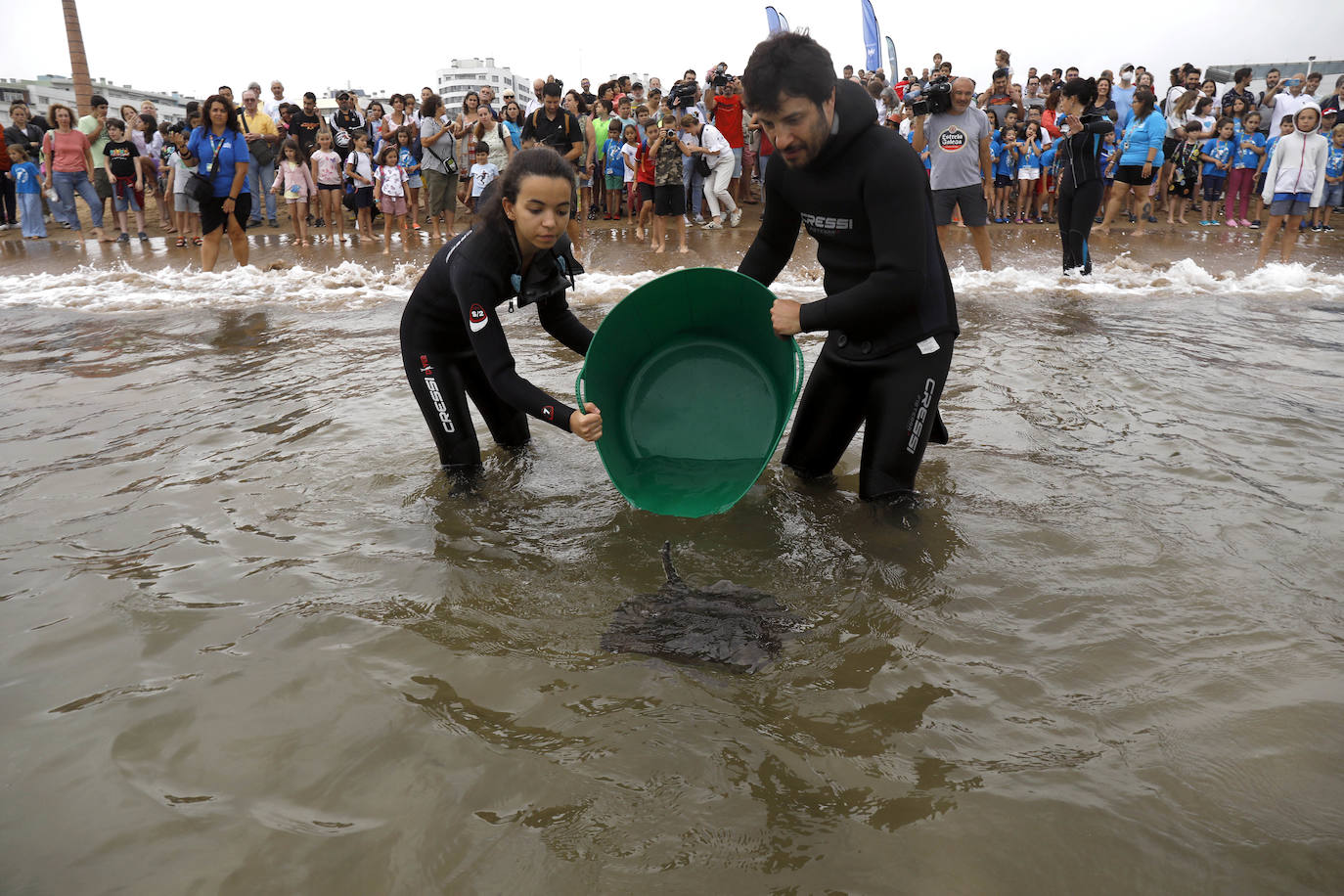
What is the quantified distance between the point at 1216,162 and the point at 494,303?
13.9 m

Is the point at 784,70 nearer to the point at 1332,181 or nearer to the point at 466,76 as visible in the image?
the point at 1332,181

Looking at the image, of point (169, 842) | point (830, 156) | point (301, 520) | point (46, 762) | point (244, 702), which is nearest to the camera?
point (169, 842)

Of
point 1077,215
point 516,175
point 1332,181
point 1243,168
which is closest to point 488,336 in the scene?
point 516,175

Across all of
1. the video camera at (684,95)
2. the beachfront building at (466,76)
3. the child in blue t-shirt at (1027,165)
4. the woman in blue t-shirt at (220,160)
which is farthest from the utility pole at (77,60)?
the beachfront building at (466,76)

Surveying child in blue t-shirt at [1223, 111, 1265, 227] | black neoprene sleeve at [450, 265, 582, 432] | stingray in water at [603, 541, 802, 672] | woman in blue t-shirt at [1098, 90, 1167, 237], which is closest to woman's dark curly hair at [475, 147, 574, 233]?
black neoprene sleeve at [450, 265, 582, 432]

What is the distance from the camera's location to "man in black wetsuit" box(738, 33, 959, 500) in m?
2.76

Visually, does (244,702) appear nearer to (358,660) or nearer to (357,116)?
(358,660)

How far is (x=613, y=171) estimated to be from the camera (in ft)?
42.4

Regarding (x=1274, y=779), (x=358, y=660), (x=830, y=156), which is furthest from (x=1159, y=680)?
(x=358, y=660)

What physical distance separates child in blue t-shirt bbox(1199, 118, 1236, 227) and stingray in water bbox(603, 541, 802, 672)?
13562 millimetres

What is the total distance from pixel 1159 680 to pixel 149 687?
299 centimetres

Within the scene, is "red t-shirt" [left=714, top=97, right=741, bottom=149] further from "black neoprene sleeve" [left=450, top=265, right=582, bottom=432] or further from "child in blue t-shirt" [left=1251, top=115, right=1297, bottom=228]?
"black neoprene sleeve" [left=450, top=265, right=582, bottom=432]

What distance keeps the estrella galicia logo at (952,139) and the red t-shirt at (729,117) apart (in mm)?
4380

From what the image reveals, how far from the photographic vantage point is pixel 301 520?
12.2 ft
